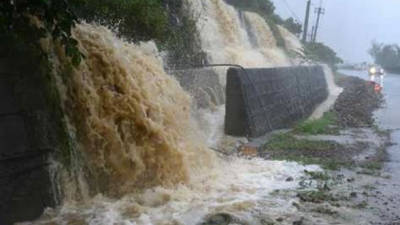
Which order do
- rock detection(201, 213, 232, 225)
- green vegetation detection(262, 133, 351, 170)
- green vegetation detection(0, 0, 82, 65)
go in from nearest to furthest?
green vegetation detection(0, 0, 82, 65) < rock detection(201, 213, 232, 225) < green vegetation detection(262, 133, 351, 170)

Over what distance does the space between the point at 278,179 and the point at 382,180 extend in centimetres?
171

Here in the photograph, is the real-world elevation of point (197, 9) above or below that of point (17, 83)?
above

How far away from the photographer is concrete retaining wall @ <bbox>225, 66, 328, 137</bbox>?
12391 millimetres

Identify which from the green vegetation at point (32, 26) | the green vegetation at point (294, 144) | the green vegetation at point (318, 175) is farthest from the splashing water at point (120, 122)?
the green vegetation at point (294, 144)

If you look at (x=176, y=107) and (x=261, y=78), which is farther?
(x=261, y=78)

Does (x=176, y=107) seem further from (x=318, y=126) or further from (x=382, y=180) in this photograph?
(x=318, y=126)

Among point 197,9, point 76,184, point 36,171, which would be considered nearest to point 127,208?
point 76,184

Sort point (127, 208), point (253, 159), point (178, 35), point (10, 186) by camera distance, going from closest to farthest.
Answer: point (10, 186)
point (127, 208)
point (253, 159)
point (178, 35)

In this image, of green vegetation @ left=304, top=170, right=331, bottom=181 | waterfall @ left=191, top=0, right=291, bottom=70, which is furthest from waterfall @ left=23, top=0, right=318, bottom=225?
waterfall @ left=191, top=0, right=291, bottom=70

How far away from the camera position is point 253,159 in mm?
10180

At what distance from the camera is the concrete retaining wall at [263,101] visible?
488 inches

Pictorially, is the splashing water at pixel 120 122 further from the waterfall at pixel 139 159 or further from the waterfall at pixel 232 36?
the waterfall at pixel 232 36

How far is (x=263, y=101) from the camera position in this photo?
45.2 feet

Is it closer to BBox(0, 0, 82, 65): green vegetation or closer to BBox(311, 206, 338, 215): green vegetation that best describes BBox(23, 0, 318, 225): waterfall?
BBox(311, 206, 338, 215): green vegetation
